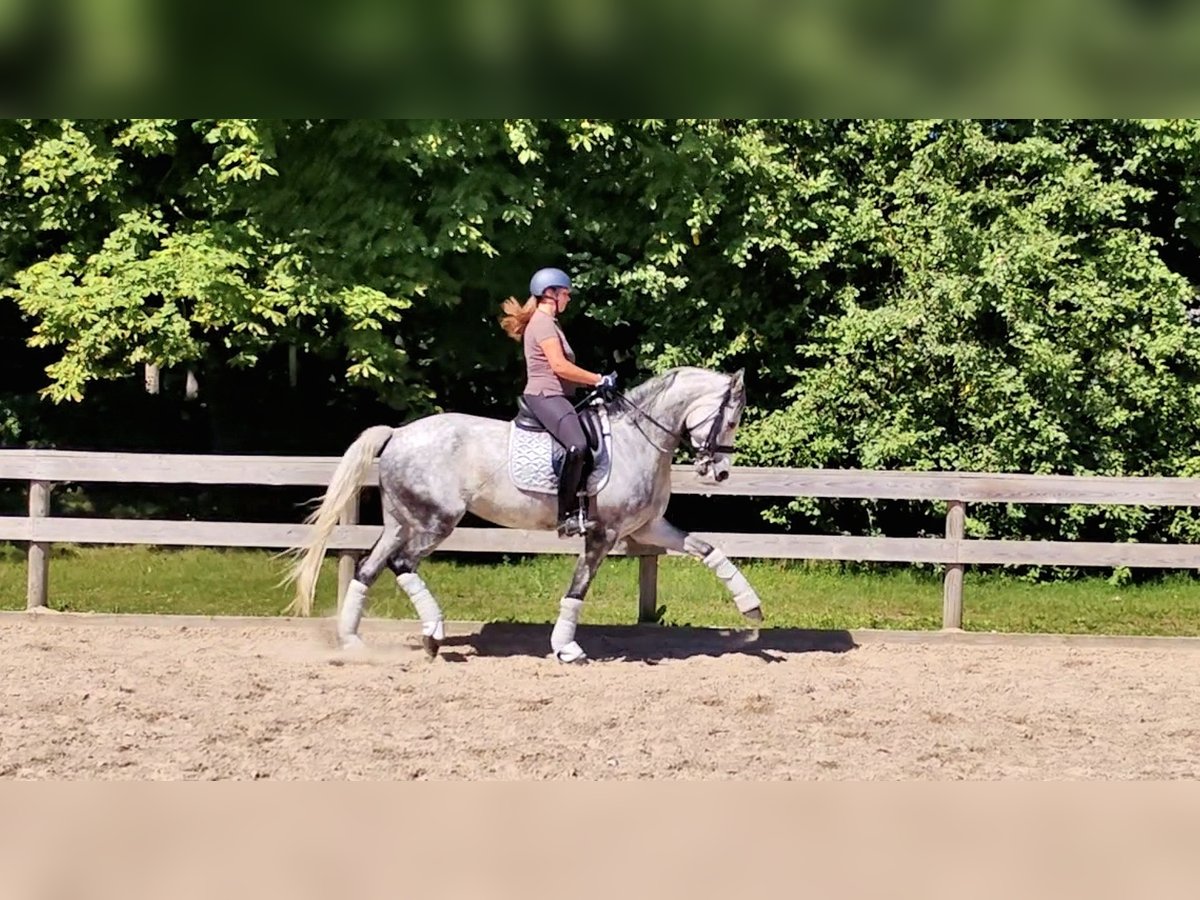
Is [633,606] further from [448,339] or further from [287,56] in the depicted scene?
[287,56]

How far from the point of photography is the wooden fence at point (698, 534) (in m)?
8.91

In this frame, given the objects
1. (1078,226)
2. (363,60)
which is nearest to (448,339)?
(1078,226)

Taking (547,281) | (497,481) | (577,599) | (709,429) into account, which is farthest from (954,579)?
(547,281)

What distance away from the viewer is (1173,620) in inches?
428

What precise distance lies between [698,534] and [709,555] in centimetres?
89

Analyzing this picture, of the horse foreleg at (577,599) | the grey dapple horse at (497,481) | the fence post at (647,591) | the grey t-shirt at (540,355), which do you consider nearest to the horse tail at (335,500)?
the grey dapple horse at (497,481)

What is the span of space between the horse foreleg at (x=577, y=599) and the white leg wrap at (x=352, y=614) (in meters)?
1.17

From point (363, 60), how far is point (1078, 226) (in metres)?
12.8

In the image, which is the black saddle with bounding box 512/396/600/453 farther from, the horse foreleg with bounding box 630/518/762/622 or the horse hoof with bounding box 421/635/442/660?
the horse hoof with bounding box 421/635/442/660

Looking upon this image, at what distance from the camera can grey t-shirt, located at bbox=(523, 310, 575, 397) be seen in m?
7.69

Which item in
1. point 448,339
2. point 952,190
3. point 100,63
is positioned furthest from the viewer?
point 448,339

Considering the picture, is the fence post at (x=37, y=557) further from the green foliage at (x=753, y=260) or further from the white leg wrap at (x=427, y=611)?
the green foliage at (x=753, y=260)

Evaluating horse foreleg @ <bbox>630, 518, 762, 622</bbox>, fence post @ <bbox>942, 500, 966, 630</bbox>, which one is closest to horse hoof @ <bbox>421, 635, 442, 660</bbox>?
horse foreleg @ <bbox>630, 518, 762, 622</bbox>

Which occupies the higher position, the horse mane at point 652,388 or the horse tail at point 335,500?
the horse mane at point 652,388
